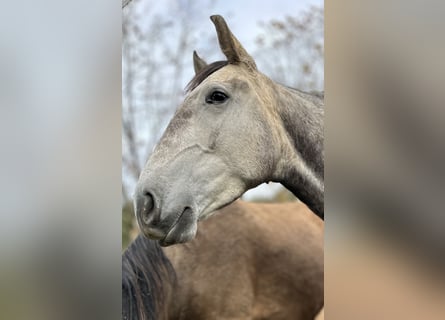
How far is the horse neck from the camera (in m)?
1.19

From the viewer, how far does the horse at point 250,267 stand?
1.90 m

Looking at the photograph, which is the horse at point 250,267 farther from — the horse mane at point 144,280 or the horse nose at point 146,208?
the horse nose at point 146,208

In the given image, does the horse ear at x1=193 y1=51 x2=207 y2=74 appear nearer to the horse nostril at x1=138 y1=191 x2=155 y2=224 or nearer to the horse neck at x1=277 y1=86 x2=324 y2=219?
the horse neck at x1=277 y1=86 x2=324 y2=219

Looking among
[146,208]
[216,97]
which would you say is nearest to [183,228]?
[146,208]

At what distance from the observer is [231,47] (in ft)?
4.09

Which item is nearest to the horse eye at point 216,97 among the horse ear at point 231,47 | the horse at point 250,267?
the horse ear at point 231,47

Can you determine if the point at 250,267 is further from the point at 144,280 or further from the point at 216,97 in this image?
the point at 216,97

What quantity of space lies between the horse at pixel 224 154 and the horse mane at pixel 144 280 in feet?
1.04

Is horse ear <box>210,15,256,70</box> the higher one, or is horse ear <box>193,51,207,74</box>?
horse ear <box>210,15,256,70</box>

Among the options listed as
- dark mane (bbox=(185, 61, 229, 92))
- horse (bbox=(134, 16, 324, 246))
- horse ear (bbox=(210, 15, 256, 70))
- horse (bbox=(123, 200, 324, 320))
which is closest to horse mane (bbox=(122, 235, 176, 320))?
horse (bbox=(123, 200, 324, 320))

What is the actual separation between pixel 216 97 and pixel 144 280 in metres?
0.67
